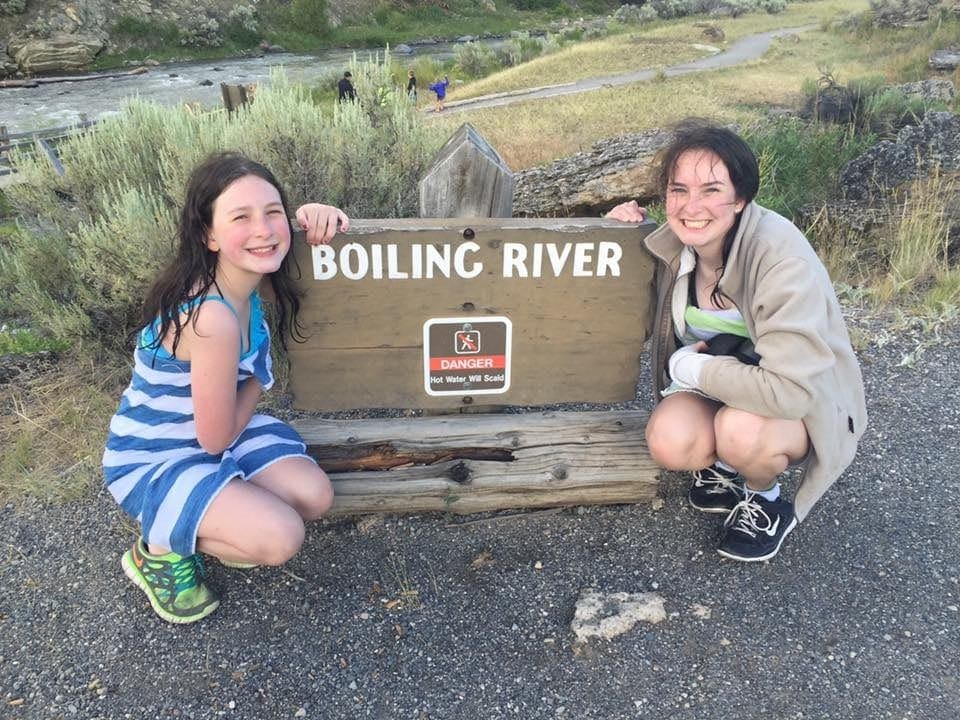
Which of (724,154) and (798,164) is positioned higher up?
(724,154)

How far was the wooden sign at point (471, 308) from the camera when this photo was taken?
8.67 feet

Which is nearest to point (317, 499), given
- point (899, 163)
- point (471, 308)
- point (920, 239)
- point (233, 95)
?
point (471, 308)

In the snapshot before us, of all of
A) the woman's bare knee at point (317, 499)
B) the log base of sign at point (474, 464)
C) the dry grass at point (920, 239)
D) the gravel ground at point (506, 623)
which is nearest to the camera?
the gravel ground at point (506, 623)

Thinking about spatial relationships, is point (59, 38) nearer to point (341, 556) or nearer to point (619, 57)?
point (619, 57)

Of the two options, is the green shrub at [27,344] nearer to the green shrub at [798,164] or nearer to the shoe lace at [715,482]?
the shoe lace at [715,482]

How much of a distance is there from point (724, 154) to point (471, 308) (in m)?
0.97

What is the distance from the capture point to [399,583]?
2.63 meters

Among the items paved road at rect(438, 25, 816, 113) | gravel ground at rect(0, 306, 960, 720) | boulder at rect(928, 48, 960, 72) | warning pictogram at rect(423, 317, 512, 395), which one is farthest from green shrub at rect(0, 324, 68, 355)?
boulder at rect(928, 48, 960, 72)

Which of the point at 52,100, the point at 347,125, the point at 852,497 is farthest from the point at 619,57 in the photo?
the point at 852,497

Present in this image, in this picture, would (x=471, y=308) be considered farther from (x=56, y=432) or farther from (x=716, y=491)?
(x=56, y=432)

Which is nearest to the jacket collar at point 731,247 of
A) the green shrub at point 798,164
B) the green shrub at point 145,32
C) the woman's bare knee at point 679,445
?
the woman's bare knee at point 679,445

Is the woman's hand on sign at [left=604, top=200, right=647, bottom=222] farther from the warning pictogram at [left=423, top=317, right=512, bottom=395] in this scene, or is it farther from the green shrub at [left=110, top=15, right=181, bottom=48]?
the green shrub at [left=110, top=15, right=181, bottom=48]

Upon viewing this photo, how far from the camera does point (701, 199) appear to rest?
2.46 meters

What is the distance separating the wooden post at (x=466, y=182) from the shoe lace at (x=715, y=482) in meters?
1.28
